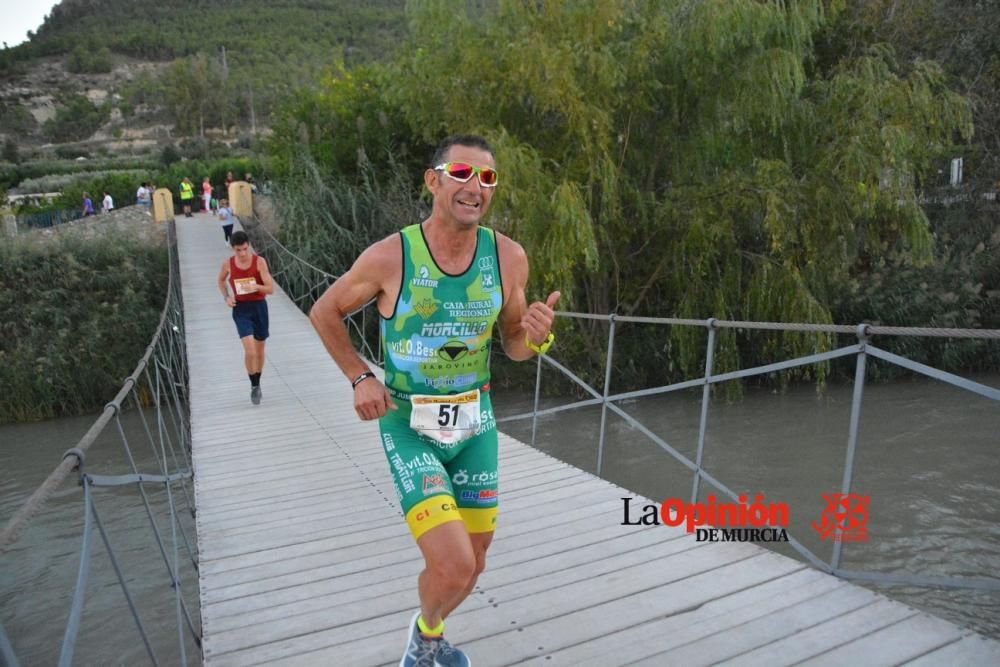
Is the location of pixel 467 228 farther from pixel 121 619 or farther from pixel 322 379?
pixel 121 619

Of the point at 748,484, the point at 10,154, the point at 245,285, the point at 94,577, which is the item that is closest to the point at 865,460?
the point at 748,484

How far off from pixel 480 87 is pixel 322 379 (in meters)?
4.96

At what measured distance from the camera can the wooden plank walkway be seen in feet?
8.55

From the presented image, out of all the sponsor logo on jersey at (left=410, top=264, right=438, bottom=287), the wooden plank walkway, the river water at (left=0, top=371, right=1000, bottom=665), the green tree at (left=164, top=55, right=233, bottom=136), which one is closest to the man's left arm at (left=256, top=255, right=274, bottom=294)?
the wooden plank walkway

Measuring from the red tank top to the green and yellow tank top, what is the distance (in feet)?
15.2

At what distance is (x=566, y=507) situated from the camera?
13.5 feet

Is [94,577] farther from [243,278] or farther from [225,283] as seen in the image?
[243,278]

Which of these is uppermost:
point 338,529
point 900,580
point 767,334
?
point 900,580

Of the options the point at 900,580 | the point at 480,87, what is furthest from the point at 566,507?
the point at 480,87

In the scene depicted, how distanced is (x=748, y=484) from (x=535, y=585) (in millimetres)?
6640

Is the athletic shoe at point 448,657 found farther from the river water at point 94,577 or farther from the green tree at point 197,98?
the green tree at point 197,98

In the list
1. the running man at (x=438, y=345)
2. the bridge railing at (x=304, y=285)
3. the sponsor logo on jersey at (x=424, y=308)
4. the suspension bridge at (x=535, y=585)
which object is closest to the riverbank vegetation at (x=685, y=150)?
the bridge railing at (x=304, y=285)

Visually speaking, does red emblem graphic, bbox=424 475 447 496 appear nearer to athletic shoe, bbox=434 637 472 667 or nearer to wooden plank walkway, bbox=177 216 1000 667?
athletic shoe, bbox=434 637 472 667

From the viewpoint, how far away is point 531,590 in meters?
3.14
